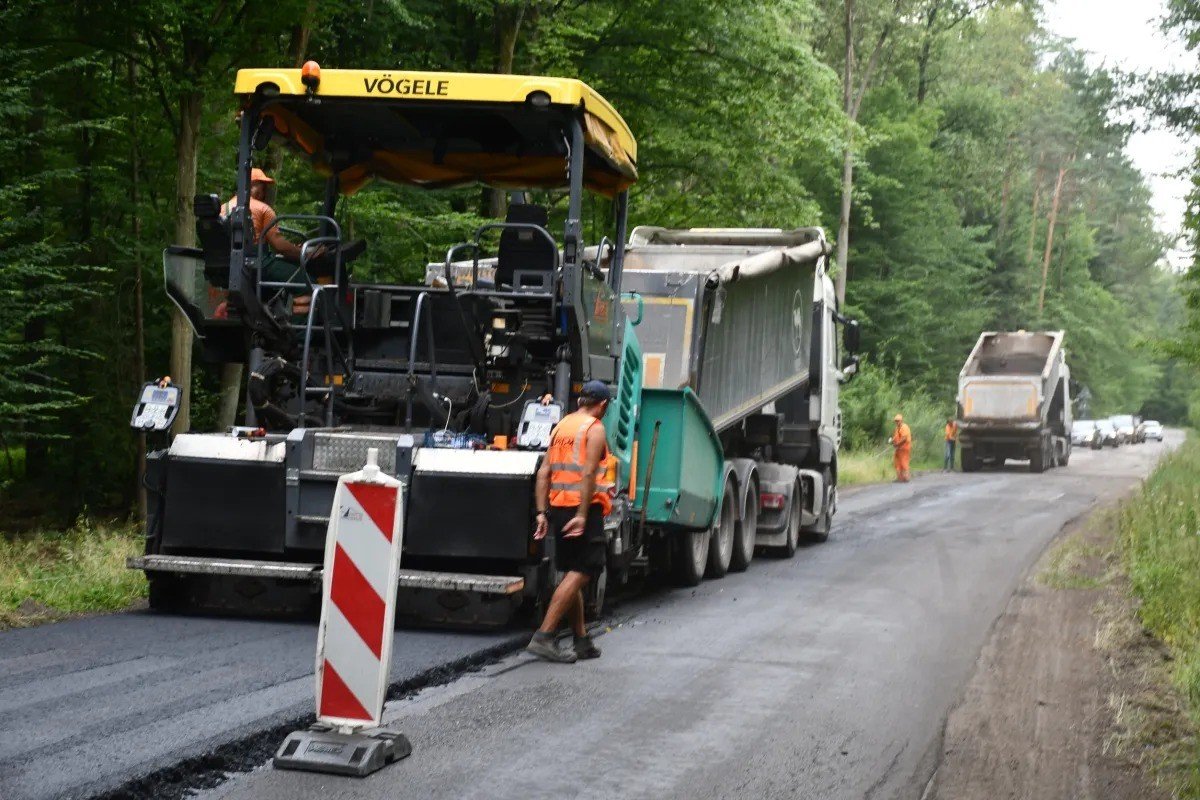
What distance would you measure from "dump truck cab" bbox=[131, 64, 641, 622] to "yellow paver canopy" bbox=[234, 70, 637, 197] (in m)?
0.02

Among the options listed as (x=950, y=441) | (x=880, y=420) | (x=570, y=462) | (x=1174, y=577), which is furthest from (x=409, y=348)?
(x=950, y=441)

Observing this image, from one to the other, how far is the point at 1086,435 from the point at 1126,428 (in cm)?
634

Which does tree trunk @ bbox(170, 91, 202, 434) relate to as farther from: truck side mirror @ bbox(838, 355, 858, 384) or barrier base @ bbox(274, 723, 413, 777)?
barrier base @ bbox(274, 723, 413, 777)

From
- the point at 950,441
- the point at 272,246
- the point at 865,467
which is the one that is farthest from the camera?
the point at 950,441

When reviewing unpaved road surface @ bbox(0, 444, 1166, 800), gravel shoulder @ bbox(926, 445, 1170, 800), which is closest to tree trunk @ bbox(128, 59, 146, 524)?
unpaved road surface @ bbox(0, 444, 1166, 800)

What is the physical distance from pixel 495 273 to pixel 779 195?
1509 cm

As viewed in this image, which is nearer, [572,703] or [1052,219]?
[572,703]

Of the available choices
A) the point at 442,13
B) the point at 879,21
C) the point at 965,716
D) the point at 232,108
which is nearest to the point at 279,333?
the point at 965,716

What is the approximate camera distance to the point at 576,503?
27.8 ft

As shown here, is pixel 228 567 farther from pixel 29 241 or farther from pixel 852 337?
pixel 852 337

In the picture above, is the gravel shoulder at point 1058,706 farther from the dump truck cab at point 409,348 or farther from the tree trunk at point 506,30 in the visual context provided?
the tree trunk at point 506,30

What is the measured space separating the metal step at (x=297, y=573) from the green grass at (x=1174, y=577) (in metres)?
3.63

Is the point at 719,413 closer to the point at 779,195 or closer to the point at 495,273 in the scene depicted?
the point at 495,273

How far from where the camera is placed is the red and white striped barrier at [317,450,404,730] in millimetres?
5836
